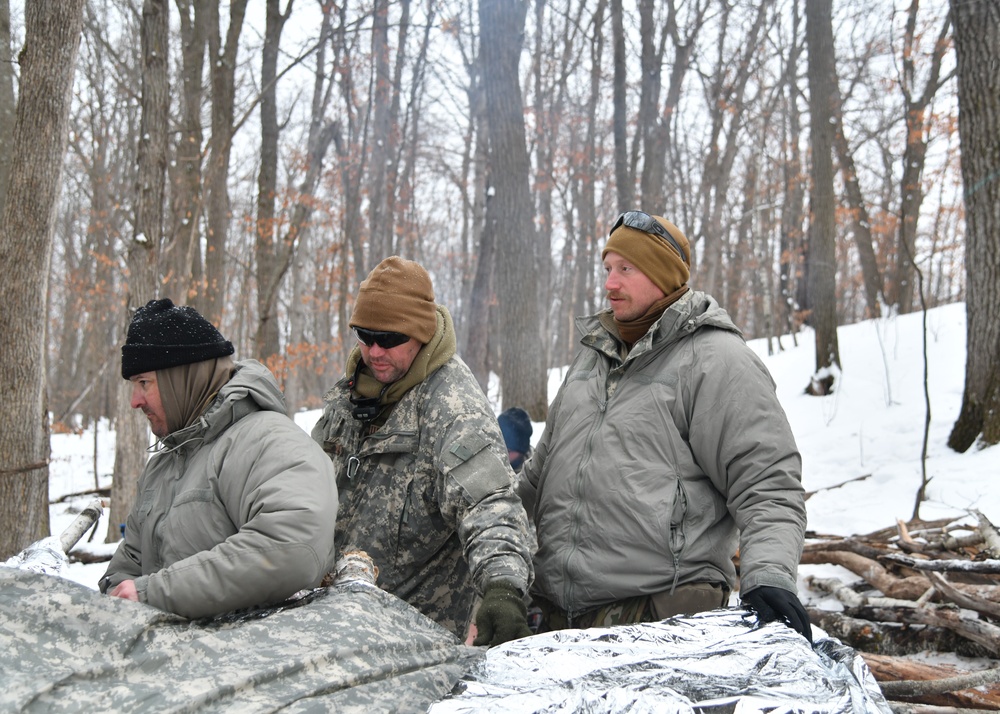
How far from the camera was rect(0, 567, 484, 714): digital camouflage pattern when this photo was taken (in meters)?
1.58

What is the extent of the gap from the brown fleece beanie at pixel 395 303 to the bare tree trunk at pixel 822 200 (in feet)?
30.2

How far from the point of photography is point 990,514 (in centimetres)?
575

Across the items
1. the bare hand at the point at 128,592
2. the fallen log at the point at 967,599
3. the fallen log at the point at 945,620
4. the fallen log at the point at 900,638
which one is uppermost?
the bare hand at the point at 128,592

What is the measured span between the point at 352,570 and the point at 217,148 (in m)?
9.41

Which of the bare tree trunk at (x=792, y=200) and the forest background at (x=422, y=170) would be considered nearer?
the forest background at (x=422, y=170)

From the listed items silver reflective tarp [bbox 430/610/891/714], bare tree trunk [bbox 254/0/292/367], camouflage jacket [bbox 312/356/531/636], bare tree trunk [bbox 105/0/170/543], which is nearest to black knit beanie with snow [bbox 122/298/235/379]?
camouflage jacket [bbox 312/356/531/636]

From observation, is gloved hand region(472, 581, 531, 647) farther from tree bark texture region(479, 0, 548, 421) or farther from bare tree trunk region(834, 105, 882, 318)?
bare tree trunk region(834, 105, 882, 318)

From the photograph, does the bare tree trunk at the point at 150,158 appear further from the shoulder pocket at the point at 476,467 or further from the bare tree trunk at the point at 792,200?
the bare tree trunk at the point at 792,200

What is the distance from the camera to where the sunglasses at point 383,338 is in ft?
9.31

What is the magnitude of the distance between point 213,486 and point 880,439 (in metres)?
8.13

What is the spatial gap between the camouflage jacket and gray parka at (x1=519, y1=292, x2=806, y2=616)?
0.80 feet

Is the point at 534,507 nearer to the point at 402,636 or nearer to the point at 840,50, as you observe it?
the point at 402,636

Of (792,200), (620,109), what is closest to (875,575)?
(620,109)

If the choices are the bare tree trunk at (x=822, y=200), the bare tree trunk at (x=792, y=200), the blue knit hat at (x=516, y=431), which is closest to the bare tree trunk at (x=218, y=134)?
the blue knit hat at (x=516, y=431)
